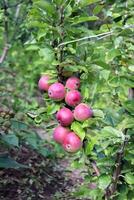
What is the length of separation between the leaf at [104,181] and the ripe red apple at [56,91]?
1.39 ft

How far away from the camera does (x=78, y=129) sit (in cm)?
211

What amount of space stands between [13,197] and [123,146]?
1310mm

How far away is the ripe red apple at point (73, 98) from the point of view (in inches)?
82.8

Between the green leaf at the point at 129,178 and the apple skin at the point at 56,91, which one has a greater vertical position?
the apple skin at the point at 56,91

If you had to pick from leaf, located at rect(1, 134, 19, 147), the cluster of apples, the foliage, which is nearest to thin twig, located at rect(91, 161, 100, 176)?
the foliage

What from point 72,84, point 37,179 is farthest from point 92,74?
point 37,179

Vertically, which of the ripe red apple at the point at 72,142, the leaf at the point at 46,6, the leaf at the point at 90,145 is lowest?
the leaf at the point at 90,145

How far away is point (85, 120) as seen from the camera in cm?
212

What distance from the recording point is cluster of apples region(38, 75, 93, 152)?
6.86ft

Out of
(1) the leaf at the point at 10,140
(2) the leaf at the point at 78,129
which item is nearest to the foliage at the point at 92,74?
(2) the leaf at the point at 78,129

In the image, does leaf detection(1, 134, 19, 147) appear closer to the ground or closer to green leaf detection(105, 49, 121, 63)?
the ground

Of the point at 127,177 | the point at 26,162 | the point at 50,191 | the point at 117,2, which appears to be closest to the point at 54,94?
the point at 127,177

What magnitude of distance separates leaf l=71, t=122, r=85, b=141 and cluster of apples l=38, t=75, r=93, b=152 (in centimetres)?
1

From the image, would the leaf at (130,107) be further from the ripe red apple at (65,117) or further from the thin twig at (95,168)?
the thin twig at (95,168)
